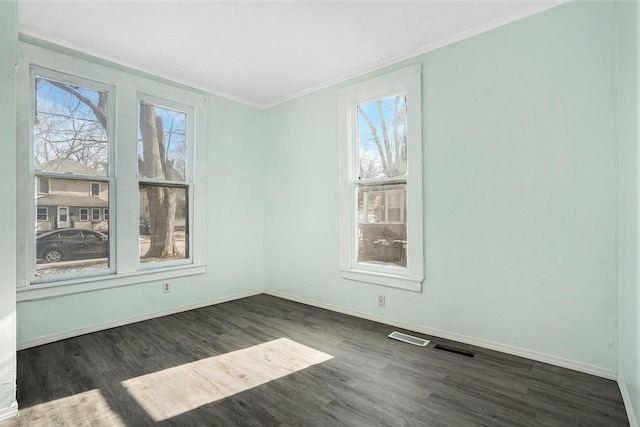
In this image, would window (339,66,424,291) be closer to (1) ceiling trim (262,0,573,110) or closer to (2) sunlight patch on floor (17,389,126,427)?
(1) ceiling trim (262,0,573,110)

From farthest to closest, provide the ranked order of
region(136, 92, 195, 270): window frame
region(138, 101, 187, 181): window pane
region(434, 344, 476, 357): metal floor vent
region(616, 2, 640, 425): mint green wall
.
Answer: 1. region(136, 92, 195, 270): window frame
2. region(138, 101, 187, 181): window pane
3. region(434, 344, 476, 357): metal floor vent
4. region(616, 2, 640, 425): mint green wall

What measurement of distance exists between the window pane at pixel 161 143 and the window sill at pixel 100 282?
110 cm

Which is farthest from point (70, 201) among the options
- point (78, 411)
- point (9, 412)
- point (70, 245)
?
point (78, 411)

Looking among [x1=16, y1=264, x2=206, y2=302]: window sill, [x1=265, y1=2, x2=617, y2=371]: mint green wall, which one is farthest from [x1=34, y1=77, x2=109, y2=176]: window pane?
[x1=265, y1=2, x2=617, y2=371]: mint green wall

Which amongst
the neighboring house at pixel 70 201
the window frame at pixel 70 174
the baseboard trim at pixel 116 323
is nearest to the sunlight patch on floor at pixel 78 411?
the baseboard trim at pixel 116 323

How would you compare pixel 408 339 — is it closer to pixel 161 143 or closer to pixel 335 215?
pixel 335 215

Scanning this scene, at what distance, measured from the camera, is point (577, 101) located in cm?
241

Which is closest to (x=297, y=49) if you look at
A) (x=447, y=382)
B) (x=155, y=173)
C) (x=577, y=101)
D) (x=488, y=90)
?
(x=488, y=90)

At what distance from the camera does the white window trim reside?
2.84m

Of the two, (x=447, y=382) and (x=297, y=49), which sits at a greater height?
(x=297, y=49)

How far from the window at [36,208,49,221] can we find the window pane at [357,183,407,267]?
3.09 m

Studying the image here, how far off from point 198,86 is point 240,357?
10.5 ft

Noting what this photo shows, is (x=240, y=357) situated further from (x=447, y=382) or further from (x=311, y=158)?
(x=311, y=158)

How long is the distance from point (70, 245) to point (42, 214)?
1.22ft
